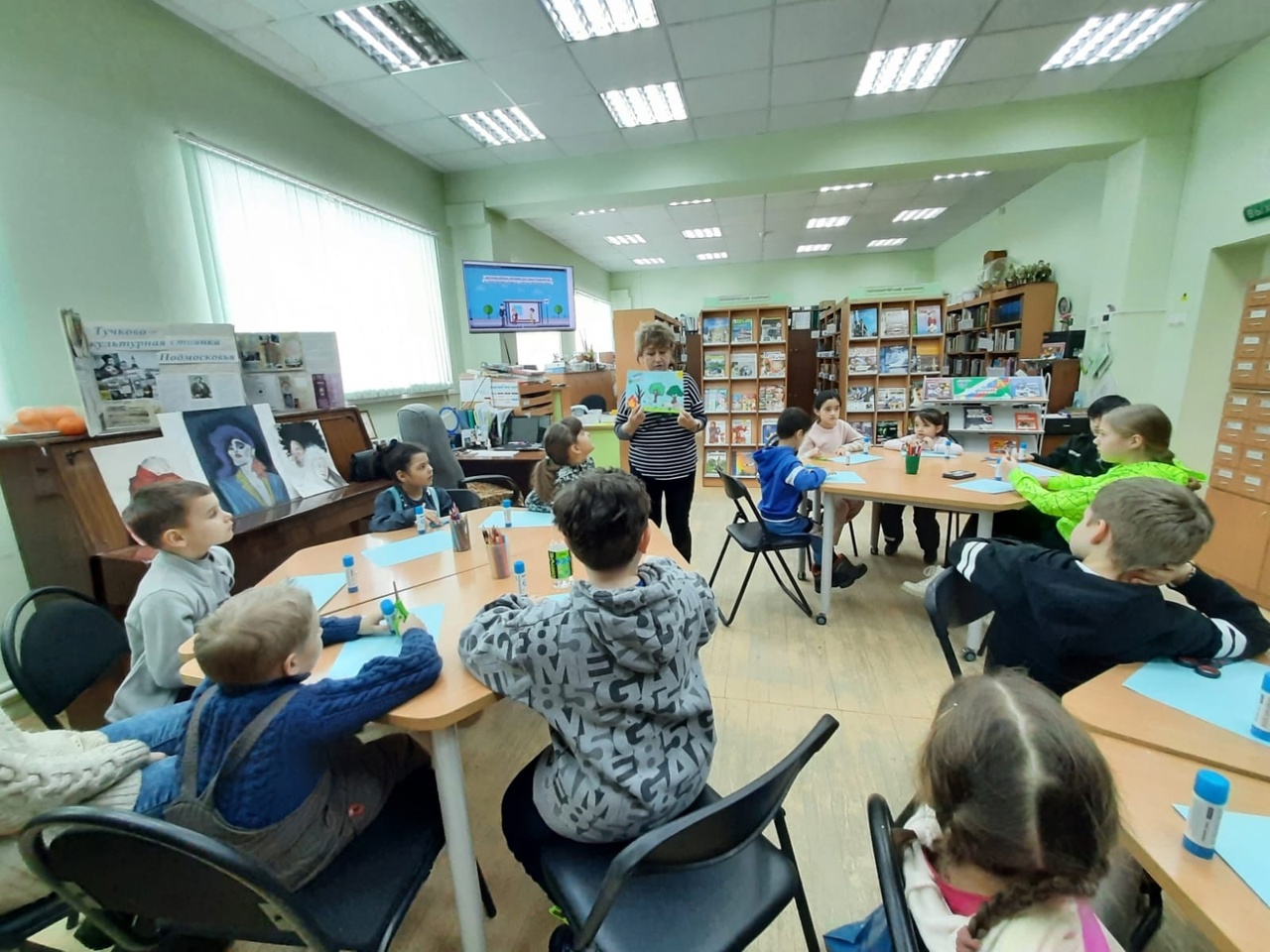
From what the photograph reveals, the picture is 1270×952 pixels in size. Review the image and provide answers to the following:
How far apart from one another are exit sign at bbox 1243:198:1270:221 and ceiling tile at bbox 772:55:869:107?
109 inches

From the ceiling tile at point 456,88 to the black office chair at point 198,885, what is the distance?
13.9 feet

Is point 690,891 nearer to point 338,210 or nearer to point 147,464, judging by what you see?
point 147,464

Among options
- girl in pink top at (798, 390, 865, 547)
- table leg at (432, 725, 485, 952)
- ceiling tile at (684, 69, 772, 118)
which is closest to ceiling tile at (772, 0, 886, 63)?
ceiling tile at (684, 69, 772, 118)

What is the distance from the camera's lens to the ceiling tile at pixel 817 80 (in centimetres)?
358

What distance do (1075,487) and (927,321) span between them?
13.4 ft

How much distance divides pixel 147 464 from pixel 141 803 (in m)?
1.86

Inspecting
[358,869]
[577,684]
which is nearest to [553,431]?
[577,684]

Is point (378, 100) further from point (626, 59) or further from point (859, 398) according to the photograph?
point (859, 398)

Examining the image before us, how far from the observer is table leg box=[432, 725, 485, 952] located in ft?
3.46

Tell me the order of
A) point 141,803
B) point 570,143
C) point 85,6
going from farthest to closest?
point 570,143 → point 85,6 → point 141,803

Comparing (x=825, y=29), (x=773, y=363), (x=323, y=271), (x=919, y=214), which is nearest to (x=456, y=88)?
(x=323, y=271)

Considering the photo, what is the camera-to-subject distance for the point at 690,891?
3.10 feet

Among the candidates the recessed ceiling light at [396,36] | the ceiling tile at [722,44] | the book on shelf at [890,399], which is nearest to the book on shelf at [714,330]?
the book on shelf at [890,399]

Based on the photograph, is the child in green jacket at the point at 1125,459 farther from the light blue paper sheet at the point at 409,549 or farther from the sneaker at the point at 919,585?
the light blue paper sheet at the point at 409,549
